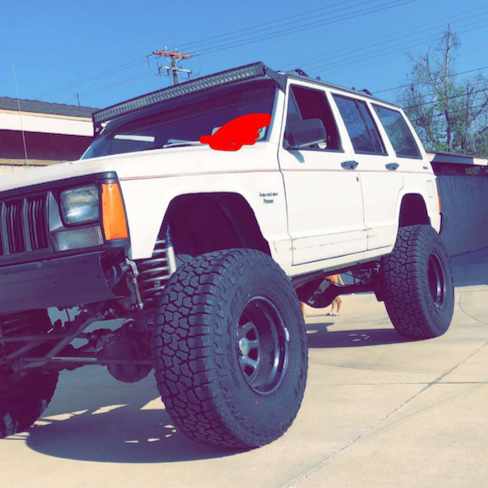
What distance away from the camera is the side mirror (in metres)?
4.42

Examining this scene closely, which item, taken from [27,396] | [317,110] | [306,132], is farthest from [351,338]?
[27,396]

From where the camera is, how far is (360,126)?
5.79 metres

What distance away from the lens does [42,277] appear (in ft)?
10.9

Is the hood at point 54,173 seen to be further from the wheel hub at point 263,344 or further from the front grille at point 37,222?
the wheel hub at point 263,344

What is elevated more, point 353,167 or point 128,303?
point 353,167

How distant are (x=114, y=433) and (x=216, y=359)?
52.2 inches

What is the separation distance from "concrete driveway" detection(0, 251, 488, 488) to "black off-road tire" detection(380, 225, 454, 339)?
7.5 inches

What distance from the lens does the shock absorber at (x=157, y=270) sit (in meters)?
3.63

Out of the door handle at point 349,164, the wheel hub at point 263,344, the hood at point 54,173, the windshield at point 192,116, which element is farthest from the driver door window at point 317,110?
the hood at point 54,173

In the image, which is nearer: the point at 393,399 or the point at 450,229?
the point at 393,399

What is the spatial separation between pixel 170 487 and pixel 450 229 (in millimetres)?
16506

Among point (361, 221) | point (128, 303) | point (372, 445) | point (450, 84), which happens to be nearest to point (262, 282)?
point (128, 303)

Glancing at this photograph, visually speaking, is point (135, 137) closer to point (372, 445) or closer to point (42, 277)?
point (42, 277)

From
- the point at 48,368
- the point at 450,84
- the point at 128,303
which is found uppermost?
the point at 450,84
